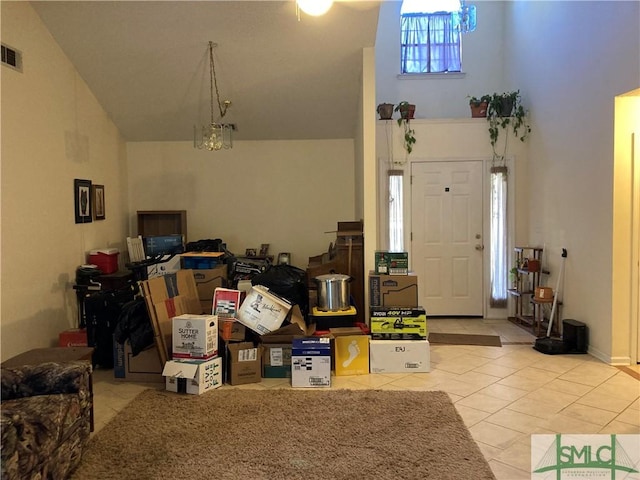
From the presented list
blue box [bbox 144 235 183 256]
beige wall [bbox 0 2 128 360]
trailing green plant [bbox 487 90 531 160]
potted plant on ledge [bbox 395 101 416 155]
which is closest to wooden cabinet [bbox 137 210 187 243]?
blue box [bbox 144 235 183 256]

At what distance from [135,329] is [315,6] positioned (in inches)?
120

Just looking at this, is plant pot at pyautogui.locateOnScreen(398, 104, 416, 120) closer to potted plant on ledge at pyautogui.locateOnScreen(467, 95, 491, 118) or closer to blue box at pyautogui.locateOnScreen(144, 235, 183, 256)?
potted plant on ledge at pyautogui.locateOnScreen(467, 95, 491, 118)

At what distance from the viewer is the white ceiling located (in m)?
4.43

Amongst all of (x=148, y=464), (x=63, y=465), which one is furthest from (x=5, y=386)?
(x=148, y=464)

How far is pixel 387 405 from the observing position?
11.2 ft

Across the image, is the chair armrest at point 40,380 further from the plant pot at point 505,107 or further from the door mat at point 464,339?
the plant pot at point 505,107

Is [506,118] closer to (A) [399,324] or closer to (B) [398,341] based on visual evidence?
(A) [399,324]

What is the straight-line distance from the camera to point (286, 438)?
294 cm

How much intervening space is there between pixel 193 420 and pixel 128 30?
3579 millimetres

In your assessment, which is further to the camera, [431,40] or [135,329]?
[431,40]

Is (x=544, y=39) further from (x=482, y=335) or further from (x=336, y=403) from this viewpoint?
(x=336, y=403)

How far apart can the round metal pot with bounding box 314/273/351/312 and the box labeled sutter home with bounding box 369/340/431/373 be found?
463 millimetres

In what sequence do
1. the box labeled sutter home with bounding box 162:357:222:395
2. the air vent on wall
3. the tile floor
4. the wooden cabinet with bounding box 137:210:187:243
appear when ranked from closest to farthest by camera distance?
1. the tile floor
2. the box labeled sutter home with bounding box 162:357:222:395
3. the air vent on wall
4. the wooden cabinet with bounding box 137:210:187:243

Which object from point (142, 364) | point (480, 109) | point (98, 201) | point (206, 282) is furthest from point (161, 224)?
point (480, 109)
